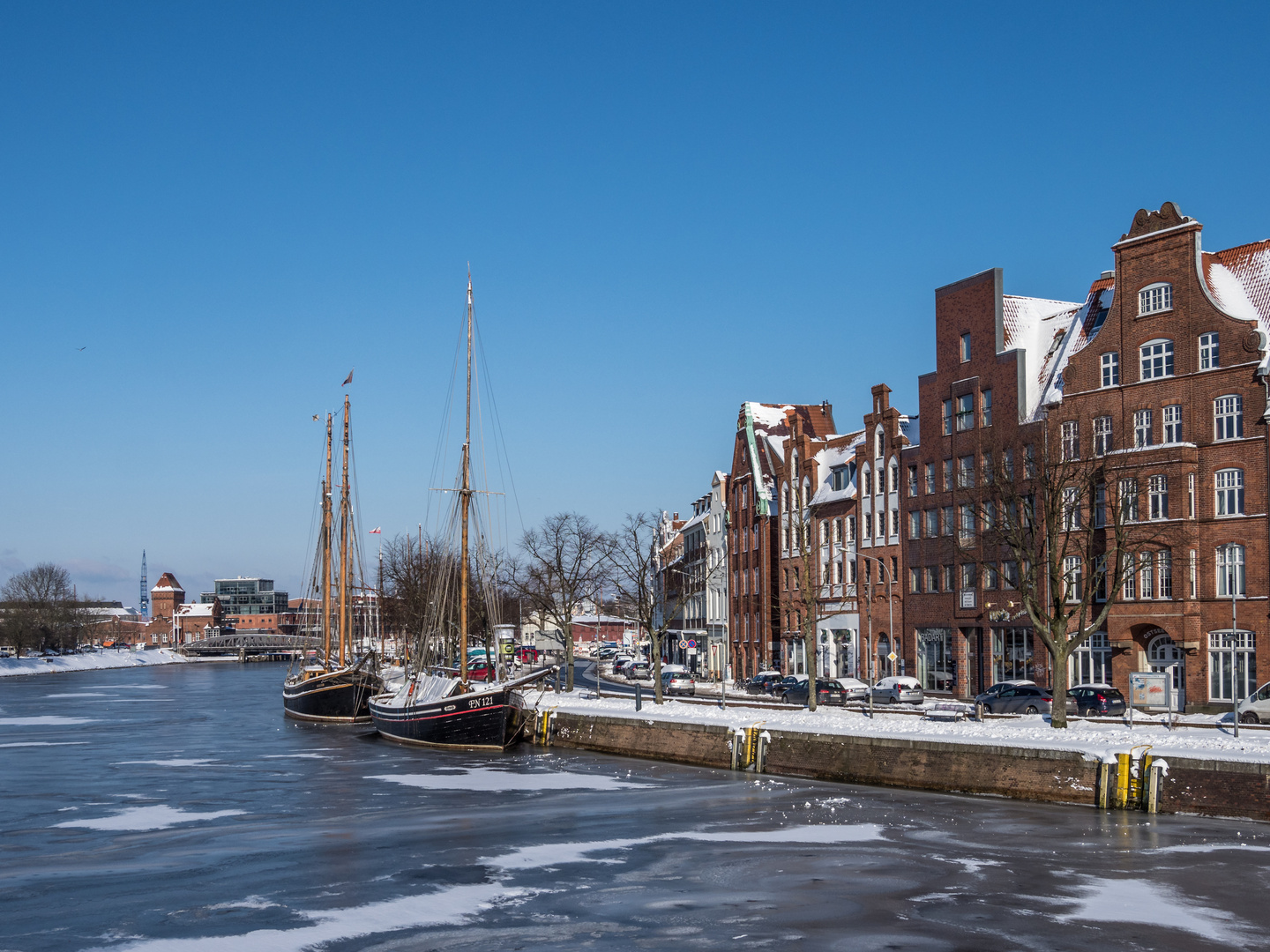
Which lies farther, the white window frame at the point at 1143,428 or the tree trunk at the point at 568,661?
the tree trunk at the point at 568,661

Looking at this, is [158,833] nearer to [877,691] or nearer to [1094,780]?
[1094,780]

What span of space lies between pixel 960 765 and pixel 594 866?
1617cm

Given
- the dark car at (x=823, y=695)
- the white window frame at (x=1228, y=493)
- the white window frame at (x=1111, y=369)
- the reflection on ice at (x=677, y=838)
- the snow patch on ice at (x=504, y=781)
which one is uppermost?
the white window frame at (x=1111, y=369)

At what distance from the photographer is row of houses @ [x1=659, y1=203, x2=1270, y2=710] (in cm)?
5656

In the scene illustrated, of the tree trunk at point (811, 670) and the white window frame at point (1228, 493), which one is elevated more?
the white window frame at point (1228, 493)

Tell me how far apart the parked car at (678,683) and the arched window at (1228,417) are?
33953 millimetres

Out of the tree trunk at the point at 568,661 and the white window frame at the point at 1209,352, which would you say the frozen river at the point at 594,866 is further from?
the white window frame at the point at 1209,352

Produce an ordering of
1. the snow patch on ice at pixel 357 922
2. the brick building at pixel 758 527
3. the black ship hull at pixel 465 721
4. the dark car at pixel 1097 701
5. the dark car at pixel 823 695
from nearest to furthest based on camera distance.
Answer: the snow patch on ice at pixel 357 922 < the dark car at pixel 1097 701 < the black ship hull at pixel 465 721 < the dark car at pixel 823 695 < the brick building at pixel 758 527

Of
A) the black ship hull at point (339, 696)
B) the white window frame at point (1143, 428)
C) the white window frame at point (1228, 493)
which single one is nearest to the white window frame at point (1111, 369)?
the white window frame at point (1143, 428)

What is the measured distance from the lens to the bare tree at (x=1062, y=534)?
156 ft

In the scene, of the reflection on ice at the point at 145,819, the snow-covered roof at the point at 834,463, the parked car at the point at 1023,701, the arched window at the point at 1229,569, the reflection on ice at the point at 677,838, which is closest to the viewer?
the reflection on ice at the point at 677,838

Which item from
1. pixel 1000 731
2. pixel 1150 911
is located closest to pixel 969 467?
pixel 1000 731

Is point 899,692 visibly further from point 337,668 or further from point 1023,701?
point 337,668

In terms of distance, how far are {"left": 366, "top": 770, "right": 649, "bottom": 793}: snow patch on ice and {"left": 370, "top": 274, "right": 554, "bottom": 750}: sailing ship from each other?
22.9 feet
